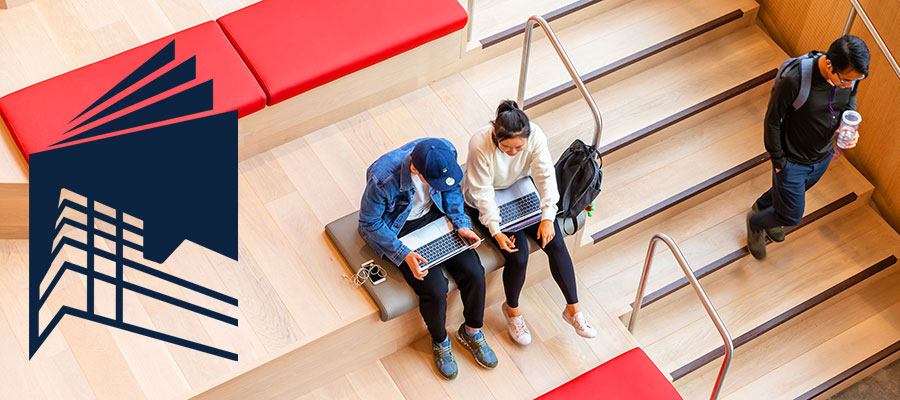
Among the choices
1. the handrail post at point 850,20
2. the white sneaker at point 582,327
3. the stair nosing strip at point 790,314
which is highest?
the handrail post at point 850,20

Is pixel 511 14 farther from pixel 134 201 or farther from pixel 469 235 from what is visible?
pixel 134 201

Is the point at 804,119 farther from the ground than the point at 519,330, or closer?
farther from the ground

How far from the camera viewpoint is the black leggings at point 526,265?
169 inches

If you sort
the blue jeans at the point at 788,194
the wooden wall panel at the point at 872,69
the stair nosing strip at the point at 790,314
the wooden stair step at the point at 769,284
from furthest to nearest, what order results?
the wooden wall panel at the point at 872,69 → the wooden stair step at the point at 769,284 → the stair nosing strip at the point at 790,314 → the blue jeans at the point at 788,194

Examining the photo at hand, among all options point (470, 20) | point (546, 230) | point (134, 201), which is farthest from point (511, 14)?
A: point (134, 201)

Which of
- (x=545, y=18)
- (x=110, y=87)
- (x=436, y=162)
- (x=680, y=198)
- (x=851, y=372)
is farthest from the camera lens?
(x=545, y=18)

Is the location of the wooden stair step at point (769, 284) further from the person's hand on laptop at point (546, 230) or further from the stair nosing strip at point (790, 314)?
the person's hand on laptop at point (546, 230)

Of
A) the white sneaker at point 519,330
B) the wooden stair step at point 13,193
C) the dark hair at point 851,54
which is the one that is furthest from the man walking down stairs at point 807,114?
the wooden stair step at point 13,193

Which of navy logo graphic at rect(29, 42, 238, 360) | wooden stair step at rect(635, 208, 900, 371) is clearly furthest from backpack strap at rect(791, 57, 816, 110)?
navy logo graphic at rect(29, 42, 238, 360)

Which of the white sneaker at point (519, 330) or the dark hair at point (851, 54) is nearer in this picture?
the dark hair at point (851, 54)

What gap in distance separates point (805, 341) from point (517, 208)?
180cm

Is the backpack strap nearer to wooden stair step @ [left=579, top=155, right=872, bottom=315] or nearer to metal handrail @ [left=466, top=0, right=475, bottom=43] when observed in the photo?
wooden stair step @ [left=579, top=155, right=872, bottom=315]

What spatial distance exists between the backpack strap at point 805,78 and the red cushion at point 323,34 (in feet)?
5.27

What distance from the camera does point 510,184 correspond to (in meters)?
4.32
